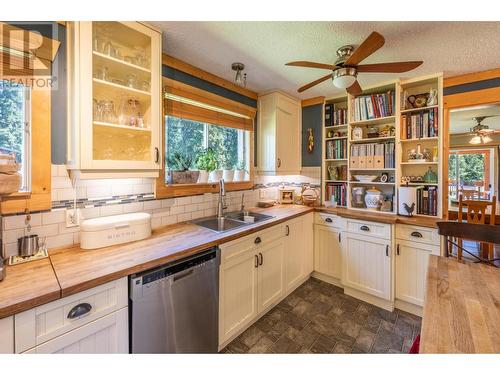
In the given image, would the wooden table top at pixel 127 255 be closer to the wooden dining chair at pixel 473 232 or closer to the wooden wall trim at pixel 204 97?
the wooden wall trim at pixel 204 97

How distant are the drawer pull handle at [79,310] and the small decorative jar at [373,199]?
9.02 feet

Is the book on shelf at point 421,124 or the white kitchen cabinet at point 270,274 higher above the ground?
the book on shelf at point 421,124

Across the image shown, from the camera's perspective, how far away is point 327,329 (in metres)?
1.99

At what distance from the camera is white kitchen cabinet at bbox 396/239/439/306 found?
84.1 inches

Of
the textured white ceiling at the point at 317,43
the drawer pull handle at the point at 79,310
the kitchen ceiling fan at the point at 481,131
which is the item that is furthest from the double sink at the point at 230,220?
the kitchen ceiling fan at the point at 481,131

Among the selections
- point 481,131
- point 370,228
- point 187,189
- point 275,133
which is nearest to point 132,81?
point 187,189

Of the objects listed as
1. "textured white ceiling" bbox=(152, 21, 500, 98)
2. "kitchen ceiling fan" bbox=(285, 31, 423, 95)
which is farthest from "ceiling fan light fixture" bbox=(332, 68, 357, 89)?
"textured white ceiling" bbox=(152, 21, 500, 98)

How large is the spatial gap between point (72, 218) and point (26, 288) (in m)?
0.63

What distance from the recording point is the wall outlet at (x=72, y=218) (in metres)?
1.46

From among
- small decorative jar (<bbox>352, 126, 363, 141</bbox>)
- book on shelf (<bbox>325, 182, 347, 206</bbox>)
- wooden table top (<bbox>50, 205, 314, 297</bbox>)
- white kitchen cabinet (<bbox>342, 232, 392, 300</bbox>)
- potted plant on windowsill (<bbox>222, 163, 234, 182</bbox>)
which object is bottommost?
white kitchen cabinet (<bbox>342, 232, 392, 300</bbox>)

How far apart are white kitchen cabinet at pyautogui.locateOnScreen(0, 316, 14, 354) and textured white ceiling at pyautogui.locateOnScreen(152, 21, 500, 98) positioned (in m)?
1.77

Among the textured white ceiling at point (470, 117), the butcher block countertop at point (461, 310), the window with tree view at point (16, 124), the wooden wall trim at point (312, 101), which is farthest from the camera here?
the textured white ceiling at point (470, 117)

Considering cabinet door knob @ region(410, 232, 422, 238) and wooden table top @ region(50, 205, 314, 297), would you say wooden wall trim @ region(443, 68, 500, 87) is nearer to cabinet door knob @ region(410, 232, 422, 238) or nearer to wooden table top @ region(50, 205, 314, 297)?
cabinet door knob @ region(410, 232, 422, 238)
